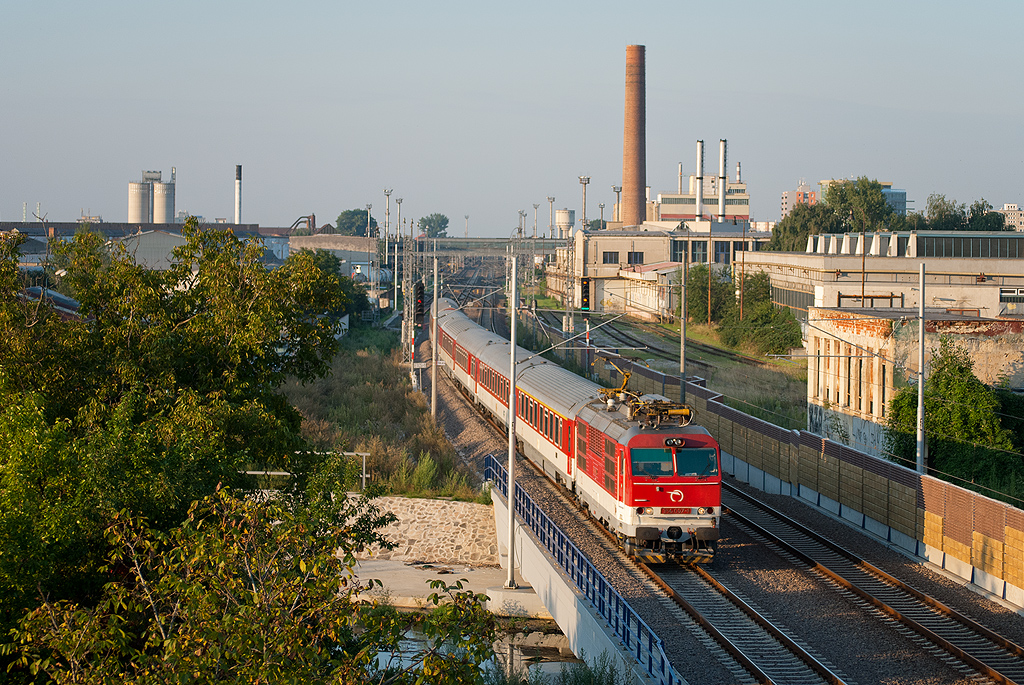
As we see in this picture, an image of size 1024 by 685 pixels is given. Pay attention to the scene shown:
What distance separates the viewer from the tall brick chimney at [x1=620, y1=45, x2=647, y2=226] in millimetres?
115500

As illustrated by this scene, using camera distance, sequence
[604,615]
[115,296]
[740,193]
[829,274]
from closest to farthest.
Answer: [604,615] < [115,296] < [829,274] < [740,193]

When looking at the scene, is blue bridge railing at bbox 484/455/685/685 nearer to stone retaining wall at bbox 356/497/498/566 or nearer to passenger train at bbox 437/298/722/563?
passenger train at bbox 437/298/722/563

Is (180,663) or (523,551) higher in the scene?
(180,663)

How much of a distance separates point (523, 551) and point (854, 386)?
15.7 metres

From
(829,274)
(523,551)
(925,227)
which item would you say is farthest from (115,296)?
(925,227)

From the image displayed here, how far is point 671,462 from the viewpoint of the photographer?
20875mm

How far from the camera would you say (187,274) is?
66.8 ft

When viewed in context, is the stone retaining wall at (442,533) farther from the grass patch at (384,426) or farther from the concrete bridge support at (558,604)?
the concrete bridge support at (558,604)

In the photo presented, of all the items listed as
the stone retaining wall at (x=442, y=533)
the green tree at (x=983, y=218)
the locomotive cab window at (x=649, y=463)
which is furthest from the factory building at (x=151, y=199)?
the locomotive cab window at (x=649, y=463)

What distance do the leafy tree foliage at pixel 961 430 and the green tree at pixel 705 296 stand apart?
4779 centimetres

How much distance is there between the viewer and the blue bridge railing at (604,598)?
15.2 m

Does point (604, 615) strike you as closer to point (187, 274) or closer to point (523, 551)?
point (523, 551)

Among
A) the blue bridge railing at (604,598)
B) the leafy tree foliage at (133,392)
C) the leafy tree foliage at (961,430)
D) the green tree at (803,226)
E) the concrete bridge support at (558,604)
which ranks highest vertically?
the green tree at (803,226)

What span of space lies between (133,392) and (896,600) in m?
15.1
